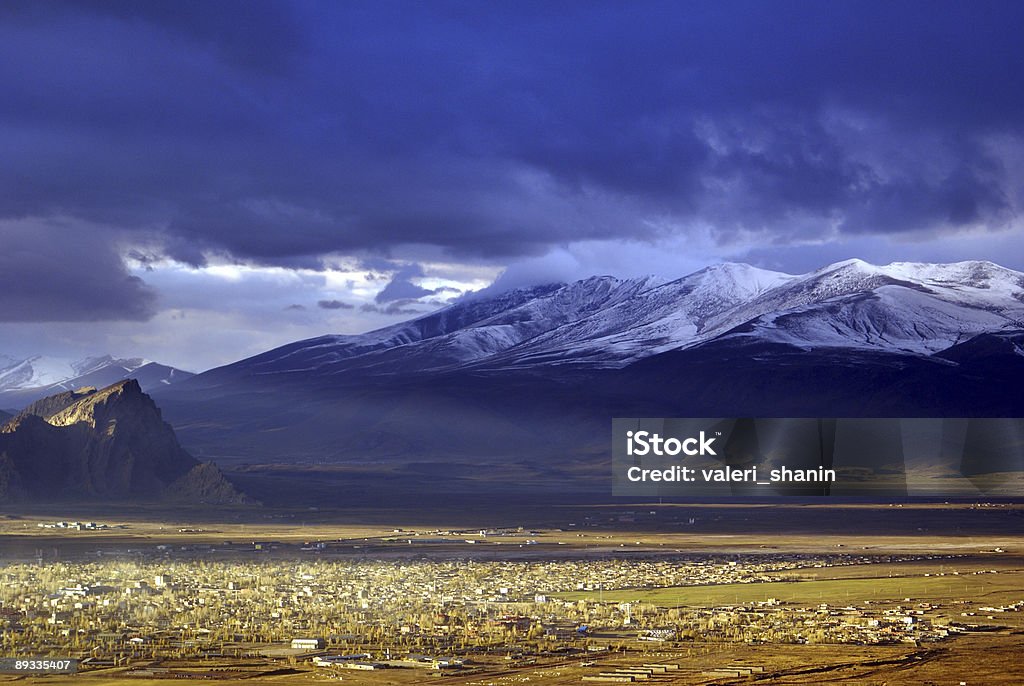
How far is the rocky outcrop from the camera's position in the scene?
159 metres

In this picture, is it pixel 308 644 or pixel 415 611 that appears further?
pixel 415 611

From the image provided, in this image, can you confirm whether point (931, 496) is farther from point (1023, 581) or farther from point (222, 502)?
point (1023, 581)

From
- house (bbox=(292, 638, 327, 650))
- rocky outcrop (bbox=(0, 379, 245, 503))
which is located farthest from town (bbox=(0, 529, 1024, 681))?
rocky outcrop (bbox=(0, 379, 245, 503))

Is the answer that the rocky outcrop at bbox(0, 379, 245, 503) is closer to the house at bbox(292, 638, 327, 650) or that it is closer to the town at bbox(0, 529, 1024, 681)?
the town at bbox(0, 529, 1024, 681)

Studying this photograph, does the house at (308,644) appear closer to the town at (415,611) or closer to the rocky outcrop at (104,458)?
the town at (415,611)

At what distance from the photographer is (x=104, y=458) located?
538ft

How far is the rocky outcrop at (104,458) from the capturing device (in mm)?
159125

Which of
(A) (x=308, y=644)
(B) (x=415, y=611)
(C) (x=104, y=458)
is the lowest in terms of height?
(A) (x=308, y=644)

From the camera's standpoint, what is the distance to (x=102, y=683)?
43.5 metres

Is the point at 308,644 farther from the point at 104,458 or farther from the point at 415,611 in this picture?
the point at 104,458

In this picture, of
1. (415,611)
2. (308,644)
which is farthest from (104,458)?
(308,644)

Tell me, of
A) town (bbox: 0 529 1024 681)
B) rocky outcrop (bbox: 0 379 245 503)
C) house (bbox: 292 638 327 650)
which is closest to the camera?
town (bbox: 0 529 1024 681)

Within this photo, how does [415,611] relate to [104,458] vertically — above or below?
below

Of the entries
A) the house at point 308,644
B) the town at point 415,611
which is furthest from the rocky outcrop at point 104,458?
the house at point 308,644
